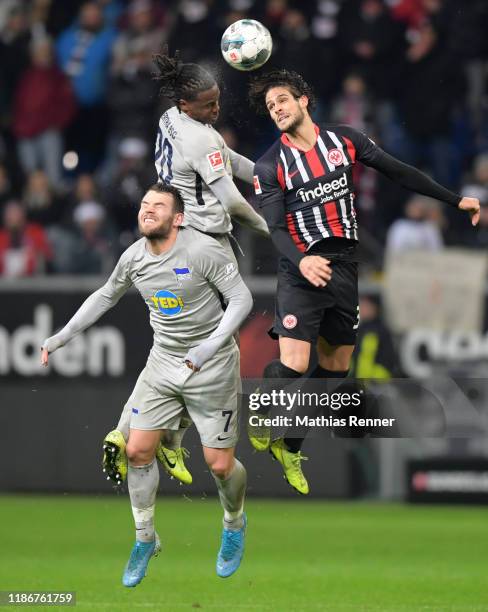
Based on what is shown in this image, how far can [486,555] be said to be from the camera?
14312 millimetres

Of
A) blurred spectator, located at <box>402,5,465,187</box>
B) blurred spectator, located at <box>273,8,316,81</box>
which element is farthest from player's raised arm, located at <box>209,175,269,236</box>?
blurred spectator, located at <box>402,5,465,187</box>

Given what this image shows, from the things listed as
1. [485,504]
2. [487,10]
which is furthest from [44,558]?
[487,10]

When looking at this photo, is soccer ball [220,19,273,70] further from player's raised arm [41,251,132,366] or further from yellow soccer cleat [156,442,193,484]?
yellow soccer cleat [156,442,193,484]

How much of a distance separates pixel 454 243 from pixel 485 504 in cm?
293

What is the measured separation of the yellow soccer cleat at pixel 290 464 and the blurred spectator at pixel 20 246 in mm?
5458

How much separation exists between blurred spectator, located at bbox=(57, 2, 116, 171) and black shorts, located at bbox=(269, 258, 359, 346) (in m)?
4.50

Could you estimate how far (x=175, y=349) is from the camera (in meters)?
10.2

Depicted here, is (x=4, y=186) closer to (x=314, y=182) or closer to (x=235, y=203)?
(x=235, y=203)

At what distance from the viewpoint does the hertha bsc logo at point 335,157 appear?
32.7 feet

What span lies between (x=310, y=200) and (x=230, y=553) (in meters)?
2.28

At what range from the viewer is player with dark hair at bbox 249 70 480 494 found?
9945 mm

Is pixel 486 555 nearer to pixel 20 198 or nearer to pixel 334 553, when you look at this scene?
pixel 334 553

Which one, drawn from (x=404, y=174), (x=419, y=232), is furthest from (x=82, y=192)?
(x=404, y=174)

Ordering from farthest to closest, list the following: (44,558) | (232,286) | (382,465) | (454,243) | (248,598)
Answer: (382,465) → (454,243) → (44,558) → (248,598) → (232,286)
